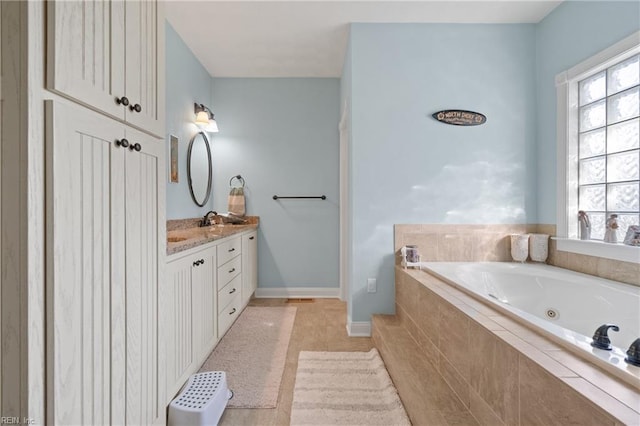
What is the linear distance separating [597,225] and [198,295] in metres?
2.69

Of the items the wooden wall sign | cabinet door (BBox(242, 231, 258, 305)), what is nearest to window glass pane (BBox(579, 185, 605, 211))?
the wooden wall sign

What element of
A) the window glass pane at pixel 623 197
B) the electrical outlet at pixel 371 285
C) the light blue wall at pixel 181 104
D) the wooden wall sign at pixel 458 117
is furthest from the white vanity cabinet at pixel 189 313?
the window glass pane at pixel 623 197

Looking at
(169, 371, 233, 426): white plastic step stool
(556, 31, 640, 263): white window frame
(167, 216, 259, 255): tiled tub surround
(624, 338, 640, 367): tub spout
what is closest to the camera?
(624, 338, 640, 367): tub spout

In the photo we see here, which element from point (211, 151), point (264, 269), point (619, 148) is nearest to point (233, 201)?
point (211, 151)

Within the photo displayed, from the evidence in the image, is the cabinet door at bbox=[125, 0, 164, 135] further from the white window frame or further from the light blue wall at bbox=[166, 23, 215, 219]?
the white window frame

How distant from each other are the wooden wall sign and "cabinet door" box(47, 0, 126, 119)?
2209mm

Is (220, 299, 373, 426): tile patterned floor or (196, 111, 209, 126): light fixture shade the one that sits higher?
(196, 111, 209, 126): light fixture shade

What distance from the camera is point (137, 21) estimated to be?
43.6 inches

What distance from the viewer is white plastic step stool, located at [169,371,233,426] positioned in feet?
4.51

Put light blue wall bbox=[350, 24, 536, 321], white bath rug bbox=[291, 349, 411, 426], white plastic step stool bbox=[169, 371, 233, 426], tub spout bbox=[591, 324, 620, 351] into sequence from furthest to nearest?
light blue wall bbox=[350, 24, 536, 321] < white bath rug bbox=[291, 349, 411, 426] < white plastic step stool bbox=[169, 371, 233, 426] < tub spout bbox=[591, 324, 620, 351]

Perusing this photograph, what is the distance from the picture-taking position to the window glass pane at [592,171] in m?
2.08

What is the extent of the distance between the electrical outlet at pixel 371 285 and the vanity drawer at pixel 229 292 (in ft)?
3.69

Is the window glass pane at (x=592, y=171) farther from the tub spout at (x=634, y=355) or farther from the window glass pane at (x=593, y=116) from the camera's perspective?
the tub spout at (x=634, y=355)

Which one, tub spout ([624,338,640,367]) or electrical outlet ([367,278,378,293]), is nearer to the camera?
tub spout ([624,338,640,367])
